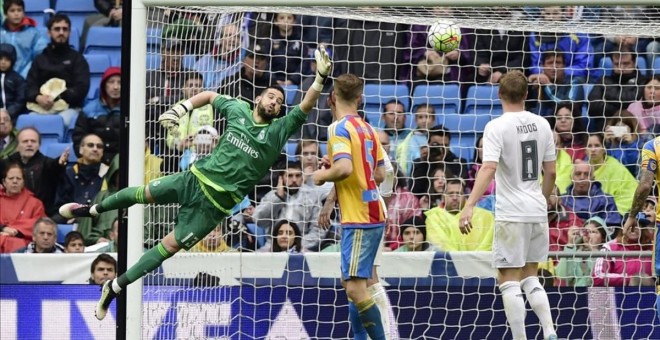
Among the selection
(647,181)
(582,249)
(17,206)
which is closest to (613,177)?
(582,249)

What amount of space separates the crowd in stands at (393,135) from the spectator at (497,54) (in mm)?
22

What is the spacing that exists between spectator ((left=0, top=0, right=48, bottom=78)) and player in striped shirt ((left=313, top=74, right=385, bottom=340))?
21.9 feet

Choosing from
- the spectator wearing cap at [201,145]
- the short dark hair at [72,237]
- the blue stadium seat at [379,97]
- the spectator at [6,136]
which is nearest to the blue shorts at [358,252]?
the spectator wearing cap at [201,145]

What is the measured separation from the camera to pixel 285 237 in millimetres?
10797

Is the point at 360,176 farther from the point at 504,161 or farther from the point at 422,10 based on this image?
the point at 422,10

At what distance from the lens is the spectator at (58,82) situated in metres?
13.7

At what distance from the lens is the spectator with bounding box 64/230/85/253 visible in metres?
11.5

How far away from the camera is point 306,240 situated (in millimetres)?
11125

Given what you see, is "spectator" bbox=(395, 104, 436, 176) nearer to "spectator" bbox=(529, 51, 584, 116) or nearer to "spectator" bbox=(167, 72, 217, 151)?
"spectator" bbox=(529, 51, 584, 116)

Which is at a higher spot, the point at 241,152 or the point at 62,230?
the point at 241,152

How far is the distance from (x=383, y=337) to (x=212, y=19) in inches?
127

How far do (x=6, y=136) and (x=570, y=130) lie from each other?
6028mm

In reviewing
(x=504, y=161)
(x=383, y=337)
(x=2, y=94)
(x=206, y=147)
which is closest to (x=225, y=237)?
(x=206, y=147)

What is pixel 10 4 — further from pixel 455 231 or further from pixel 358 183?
pixel 358 183
